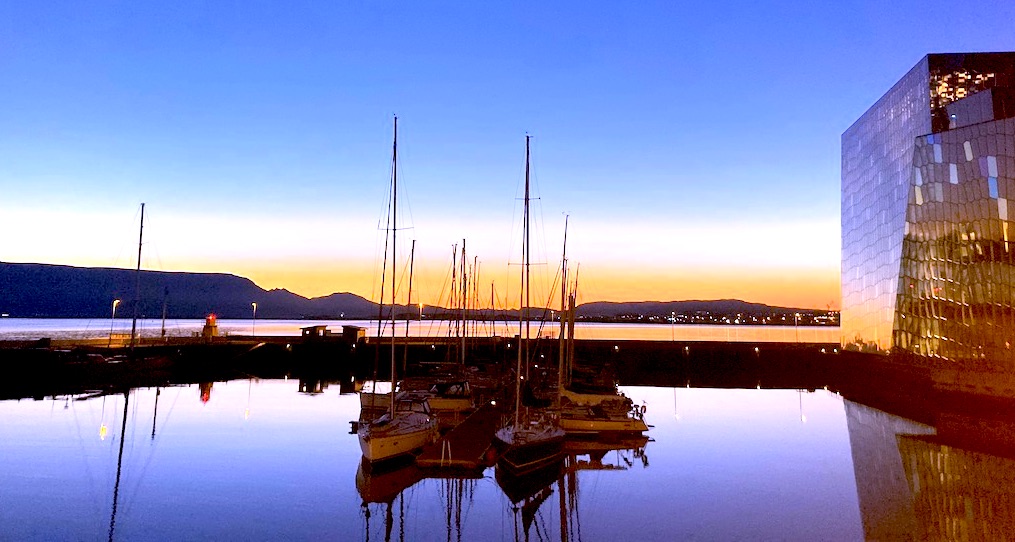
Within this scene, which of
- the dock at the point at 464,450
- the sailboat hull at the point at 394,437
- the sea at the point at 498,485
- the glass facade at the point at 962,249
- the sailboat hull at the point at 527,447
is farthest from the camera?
Result: the glass facade at the point at 962,249

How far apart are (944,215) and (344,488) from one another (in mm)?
53411

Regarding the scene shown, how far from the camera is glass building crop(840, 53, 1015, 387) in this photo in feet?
168

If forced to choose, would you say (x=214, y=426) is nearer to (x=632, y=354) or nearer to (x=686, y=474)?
(x=686, y=474)

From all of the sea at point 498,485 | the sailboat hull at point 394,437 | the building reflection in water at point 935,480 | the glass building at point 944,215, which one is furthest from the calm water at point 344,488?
the glass building at point 944,215

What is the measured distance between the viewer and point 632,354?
287 feet

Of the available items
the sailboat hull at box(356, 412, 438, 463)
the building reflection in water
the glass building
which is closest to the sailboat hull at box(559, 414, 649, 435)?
the sailboat hull at box(356, 412, 438, 463)

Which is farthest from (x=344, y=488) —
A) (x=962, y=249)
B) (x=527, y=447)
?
(x=962, y=249)

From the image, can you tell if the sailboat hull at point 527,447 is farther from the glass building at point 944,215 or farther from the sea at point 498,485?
the glass building at point 944,215

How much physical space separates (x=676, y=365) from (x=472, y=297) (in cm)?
2726

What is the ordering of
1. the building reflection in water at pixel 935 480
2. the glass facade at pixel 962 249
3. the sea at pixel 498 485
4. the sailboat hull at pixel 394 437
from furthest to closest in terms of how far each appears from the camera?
the glass facade at pixel 962 249 < the sailboat hull at pixel 394 437 < the sea at pixel 498 485 < the building reflection in water at pixel 935 480

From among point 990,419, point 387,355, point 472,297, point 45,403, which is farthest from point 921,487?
point 387,355

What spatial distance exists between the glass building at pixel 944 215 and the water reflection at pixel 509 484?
10112 mm

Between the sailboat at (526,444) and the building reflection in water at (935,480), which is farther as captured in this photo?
the sailboat at (526,444)

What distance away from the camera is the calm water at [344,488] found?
71.8ft
